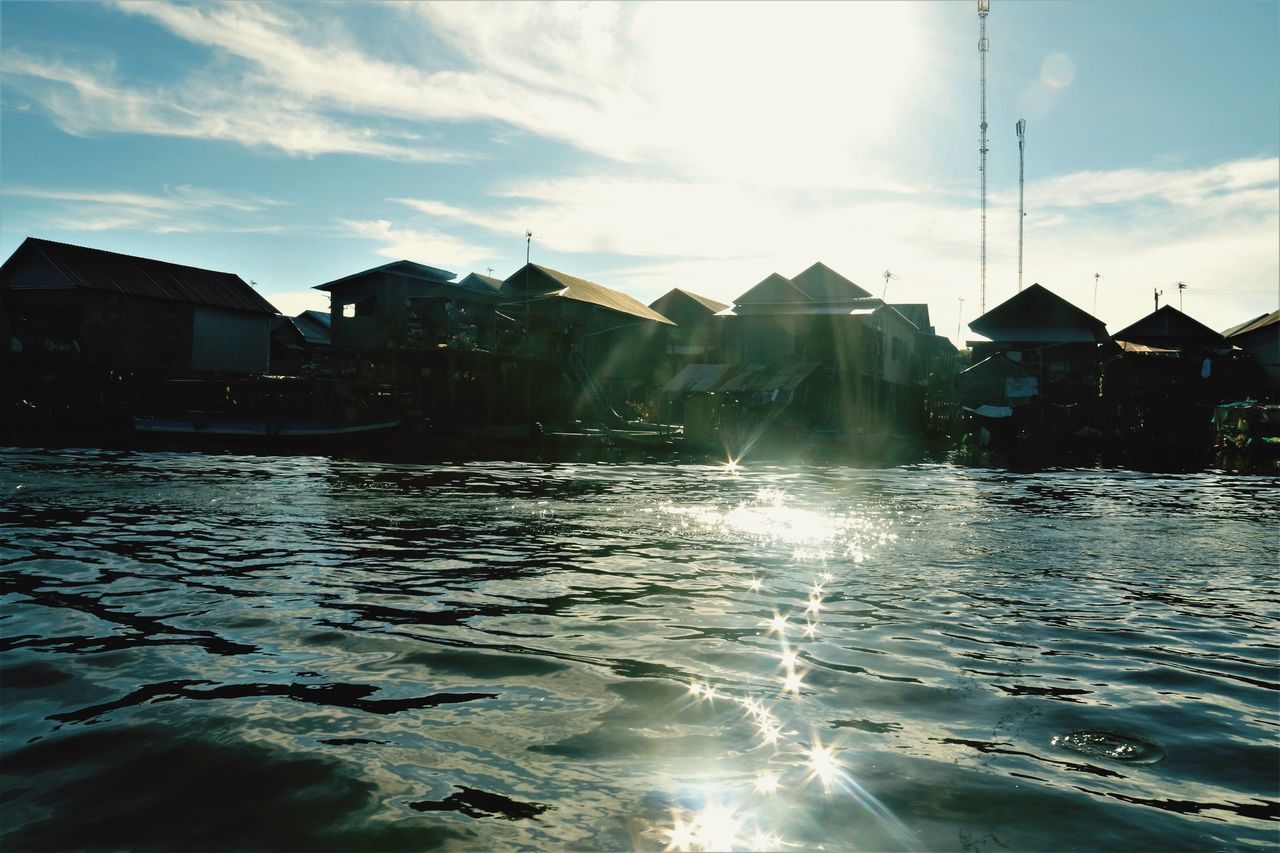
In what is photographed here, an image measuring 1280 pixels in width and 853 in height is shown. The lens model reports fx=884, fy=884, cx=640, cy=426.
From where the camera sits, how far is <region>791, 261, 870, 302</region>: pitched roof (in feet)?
188

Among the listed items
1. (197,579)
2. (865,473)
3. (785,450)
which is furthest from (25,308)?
(197,579)

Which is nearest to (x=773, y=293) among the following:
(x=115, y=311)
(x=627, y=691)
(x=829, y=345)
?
(x=829, y=345)

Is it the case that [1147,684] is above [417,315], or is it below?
below

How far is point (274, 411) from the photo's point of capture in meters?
34.0

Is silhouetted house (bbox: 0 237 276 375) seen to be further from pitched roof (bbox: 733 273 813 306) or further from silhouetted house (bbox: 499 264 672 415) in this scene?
pitched roof (bbox: 733 273 813 306)

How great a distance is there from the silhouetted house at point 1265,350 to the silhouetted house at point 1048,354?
1044cm

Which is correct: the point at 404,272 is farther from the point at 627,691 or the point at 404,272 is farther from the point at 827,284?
the point at 627,691

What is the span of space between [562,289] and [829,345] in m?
13.9

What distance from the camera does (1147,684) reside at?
5258mm

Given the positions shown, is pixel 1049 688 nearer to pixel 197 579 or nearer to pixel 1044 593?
pixel 1044 593

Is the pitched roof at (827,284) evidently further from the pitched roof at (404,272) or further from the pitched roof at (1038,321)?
the pitched roof at (404,272)

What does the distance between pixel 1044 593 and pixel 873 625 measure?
2.42 m

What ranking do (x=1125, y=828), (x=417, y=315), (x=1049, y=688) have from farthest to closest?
(x=417, y=315)
(x=1049, y=688)
(x=1125, y=828)

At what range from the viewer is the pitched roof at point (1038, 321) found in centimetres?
4769
